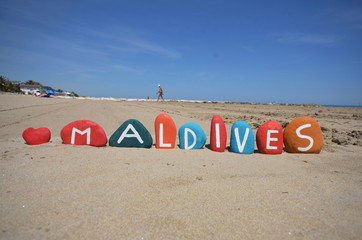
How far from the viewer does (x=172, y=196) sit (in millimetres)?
1870

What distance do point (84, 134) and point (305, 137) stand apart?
11.7ft

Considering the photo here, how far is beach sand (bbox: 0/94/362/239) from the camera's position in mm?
Answer: 1423

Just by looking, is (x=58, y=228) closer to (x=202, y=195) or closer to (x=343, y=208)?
(x=202, y=195)

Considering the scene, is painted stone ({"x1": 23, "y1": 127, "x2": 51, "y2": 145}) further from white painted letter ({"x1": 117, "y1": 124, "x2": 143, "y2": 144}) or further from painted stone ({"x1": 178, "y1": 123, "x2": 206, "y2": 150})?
A: painted stone ({"x1": 178, "y1": 123, "x2": 206, "y2": 150})

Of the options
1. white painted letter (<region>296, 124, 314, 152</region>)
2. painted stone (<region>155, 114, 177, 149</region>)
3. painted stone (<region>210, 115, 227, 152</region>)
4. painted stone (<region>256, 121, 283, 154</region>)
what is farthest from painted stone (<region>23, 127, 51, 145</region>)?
white painted letter (<region>296, 124, 314, 152</region>)

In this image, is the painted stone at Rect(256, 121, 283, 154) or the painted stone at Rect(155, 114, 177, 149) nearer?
the painted stone at Rect(256, 121, 283, 154)

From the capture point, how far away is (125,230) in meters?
1.40

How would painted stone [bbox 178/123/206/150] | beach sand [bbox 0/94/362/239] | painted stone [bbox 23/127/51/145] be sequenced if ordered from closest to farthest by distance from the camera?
beach sand [bbox 0/94/362/239]
painted stone [bbox 23/127/51/145]
painted stone [bbox 178/123/206/150]

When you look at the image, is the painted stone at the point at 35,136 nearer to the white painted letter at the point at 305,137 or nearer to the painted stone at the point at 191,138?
the painted stone at the point at 191,138

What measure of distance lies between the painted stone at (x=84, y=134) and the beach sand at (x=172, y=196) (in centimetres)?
42

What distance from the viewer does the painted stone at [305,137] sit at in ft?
11.7

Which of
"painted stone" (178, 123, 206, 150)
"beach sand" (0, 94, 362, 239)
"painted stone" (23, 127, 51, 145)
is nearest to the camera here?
→ "beach sand" (0, 94, 362, 239)

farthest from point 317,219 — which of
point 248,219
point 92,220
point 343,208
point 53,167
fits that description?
point 53,167

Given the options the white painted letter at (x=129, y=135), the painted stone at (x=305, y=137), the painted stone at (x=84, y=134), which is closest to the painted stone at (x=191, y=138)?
the white painted letter at (x=129, y=135)
